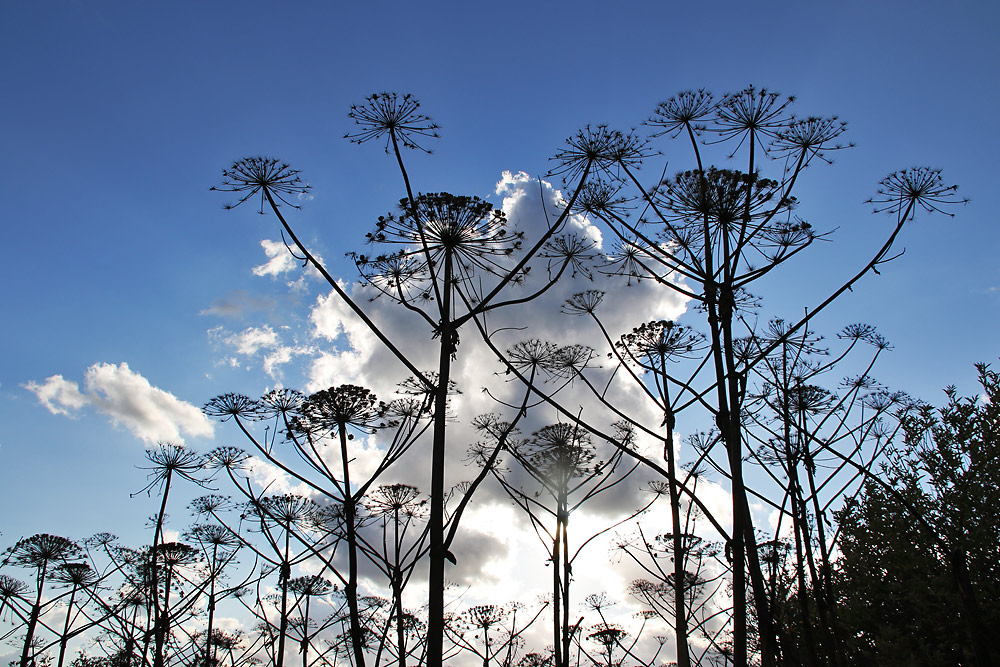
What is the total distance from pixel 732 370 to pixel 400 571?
14.6ft

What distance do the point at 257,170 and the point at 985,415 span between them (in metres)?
27.7

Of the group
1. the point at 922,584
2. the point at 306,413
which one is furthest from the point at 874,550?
the point at 306,413

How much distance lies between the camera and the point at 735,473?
149 inches

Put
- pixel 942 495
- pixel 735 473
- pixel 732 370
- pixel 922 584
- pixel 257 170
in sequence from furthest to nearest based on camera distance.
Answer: pixel 942 495, pixel 922 584, pixel 257 170, pixel 732 370, pixel 735 473

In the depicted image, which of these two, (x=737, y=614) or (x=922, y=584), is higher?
(x=922, y=584)

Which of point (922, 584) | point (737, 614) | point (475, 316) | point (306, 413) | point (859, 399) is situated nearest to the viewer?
point (737, 614)

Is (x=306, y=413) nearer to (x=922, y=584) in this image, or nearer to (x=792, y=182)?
(x=792, y=182)

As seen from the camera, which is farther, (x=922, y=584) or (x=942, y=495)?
(x=942, y=495)

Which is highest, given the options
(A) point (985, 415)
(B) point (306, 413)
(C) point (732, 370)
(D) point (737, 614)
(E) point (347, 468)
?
(A) point (985, 415)

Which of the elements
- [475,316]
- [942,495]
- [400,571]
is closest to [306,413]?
[400,571]

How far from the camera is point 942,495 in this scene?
77.4 ft

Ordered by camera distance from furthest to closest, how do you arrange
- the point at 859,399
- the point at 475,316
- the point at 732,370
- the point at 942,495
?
the point at 942,495, the point at 859,399, the point at 475,316, the point at 732,370

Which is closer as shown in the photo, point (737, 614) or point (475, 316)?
point (737, 614)

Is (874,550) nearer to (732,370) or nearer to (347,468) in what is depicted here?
(347,468)
